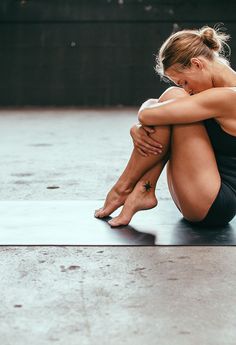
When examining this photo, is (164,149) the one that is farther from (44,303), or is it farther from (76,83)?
(76,83)

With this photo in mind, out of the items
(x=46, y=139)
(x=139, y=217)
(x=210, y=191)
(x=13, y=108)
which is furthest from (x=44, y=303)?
(x=13, y=108)

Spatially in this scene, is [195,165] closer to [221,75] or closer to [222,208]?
[222,208]

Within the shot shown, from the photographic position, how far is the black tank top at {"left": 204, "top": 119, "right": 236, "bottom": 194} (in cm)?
255

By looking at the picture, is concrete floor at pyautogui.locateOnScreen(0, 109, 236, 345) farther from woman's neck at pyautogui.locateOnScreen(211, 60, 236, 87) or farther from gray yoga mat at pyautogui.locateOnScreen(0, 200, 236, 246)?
woman's neck at pyautogui.locateOnScreen(211, 60, 236, 87)

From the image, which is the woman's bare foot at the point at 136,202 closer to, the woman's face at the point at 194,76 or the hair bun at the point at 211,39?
the woman's face at the point at 194,76

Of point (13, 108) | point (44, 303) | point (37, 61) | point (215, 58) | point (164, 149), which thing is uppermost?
point (215, 58)

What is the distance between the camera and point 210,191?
2.51m

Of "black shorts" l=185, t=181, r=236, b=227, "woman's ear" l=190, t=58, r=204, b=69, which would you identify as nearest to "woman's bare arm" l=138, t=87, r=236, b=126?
"woman's ear" l=190, t=58, r=204, b=69

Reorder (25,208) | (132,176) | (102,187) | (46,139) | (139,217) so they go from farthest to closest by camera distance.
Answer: (46,139) → (102,187) → (25,208) → (139,217) → (132,176)

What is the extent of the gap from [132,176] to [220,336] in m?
1.17

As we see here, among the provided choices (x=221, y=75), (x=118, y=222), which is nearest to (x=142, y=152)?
(x=118, y=222)

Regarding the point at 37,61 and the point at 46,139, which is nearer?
the point at 46,139

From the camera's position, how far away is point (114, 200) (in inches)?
111

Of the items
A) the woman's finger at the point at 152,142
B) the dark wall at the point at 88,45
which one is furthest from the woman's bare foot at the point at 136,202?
the dark wall at the point at 88,45
